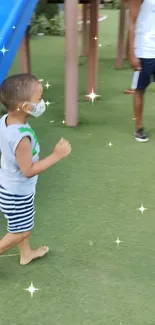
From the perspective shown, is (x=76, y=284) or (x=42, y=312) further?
(x=76, y=284)

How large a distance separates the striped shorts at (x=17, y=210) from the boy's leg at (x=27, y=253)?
5.5 inches

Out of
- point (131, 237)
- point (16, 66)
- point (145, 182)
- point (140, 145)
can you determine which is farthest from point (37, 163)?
point (16, 66)

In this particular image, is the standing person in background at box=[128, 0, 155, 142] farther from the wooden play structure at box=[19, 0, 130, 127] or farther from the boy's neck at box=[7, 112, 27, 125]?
the boy's neck at box=[7, 112, 27, 125]

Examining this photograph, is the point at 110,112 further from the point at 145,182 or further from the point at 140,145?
the point at 145,182

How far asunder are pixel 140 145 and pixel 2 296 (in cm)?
164

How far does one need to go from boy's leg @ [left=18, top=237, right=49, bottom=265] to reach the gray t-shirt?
29 cm

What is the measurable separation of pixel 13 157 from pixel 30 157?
0.23 ft

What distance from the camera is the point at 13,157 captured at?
1.73 m

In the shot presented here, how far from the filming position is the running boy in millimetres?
1692

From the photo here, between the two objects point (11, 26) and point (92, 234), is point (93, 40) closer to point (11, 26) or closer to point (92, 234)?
point (11, 26)

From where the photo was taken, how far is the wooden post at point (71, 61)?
3.29m

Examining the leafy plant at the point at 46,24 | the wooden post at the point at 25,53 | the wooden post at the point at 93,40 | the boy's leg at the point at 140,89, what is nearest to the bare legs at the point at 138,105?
the boy's leg at the point at 140,89

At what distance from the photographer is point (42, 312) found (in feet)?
5.76

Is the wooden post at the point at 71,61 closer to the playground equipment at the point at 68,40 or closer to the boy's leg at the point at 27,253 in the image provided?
the playground equipment at the point at 68,40
